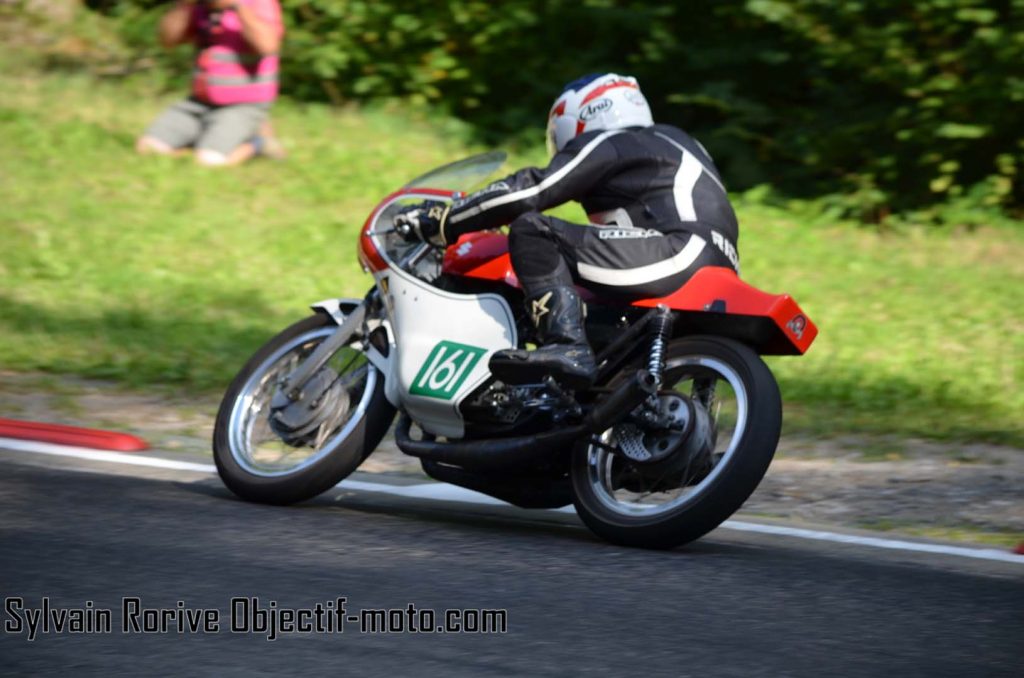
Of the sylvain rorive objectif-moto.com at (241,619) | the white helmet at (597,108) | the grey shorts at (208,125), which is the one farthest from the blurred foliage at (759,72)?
the sylvain rorive objectif-moto.com at (241,619)

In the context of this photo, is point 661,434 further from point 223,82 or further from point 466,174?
point 223,82

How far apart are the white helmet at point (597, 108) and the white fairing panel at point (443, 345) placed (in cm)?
68

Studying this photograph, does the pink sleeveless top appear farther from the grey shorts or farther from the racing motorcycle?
the racing motorcycle

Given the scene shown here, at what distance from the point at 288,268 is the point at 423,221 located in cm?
570

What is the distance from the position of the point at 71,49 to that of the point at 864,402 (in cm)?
1184

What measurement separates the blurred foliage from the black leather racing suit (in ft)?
22.3

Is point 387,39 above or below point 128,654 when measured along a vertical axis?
below

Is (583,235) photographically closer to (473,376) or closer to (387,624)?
(473,376)

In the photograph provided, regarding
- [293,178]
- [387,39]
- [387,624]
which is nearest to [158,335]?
[293,178]

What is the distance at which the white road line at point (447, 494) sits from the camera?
5750 mm

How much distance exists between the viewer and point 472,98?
16.8 m

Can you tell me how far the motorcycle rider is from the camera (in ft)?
18.5

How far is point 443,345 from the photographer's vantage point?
5.97 meters

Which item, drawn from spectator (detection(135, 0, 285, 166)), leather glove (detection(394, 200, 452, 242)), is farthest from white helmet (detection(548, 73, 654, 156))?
spectator (detection(135, 0, 285, 166))
